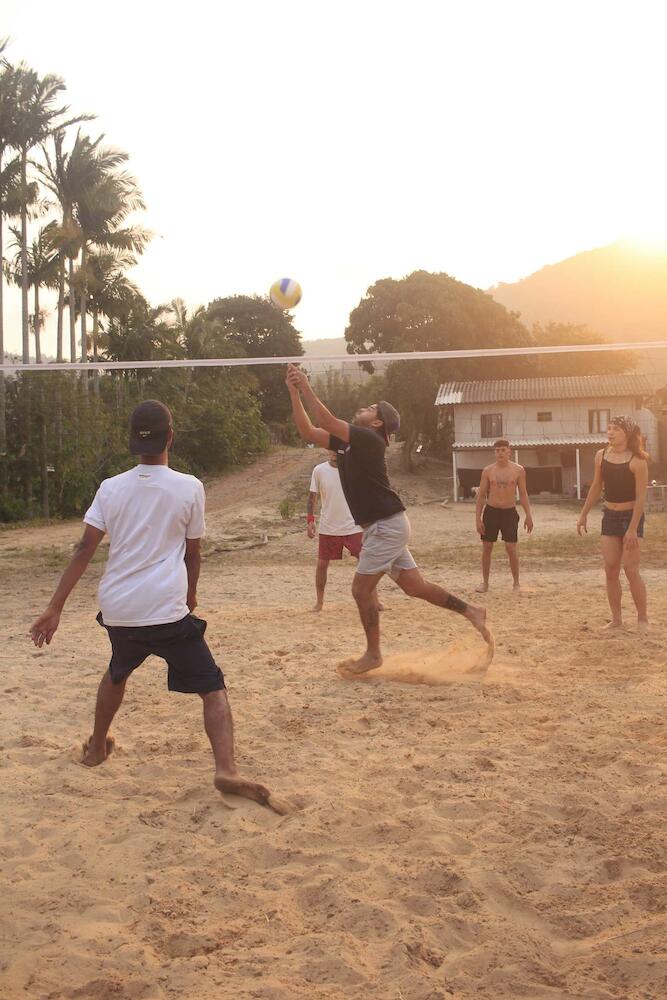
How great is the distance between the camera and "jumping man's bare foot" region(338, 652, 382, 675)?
5.84m

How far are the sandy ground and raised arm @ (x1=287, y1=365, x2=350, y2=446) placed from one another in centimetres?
156

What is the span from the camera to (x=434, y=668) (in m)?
5.98

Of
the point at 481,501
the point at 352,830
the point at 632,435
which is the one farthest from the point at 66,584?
the point at 481,501

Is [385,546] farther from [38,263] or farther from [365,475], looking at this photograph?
[38,263]

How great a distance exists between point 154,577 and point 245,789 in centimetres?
94

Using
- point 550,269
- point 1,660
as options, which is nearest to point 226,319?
point 1,660

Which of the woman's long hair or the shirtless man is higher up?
the woman's long hair

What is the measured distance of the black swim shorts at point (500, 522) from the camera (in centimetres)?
951

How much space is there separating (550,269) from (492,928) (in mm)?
208828

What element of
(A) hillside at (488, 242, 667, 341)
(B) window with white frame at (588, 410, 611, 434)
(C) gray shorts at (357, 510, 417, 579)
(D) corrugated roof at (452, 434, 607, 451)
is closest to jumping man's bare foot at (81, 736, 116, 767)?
(C) gray shorts at (357, 510, 417, 579)

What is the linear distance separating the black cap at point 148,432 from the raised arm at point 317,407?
1.21 metres

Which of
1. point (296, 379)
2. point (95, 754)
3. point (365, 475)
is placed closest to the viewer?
point (95, 754)

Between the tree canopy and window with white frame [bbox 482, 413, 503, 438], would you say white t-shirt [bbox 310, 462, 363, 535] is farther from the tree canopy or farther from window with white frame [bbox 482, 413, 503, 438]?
the tree canopy

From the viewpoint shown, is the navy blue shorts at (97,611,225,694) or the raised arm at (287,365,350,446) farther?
the raised arm at (287,365,350,446)
